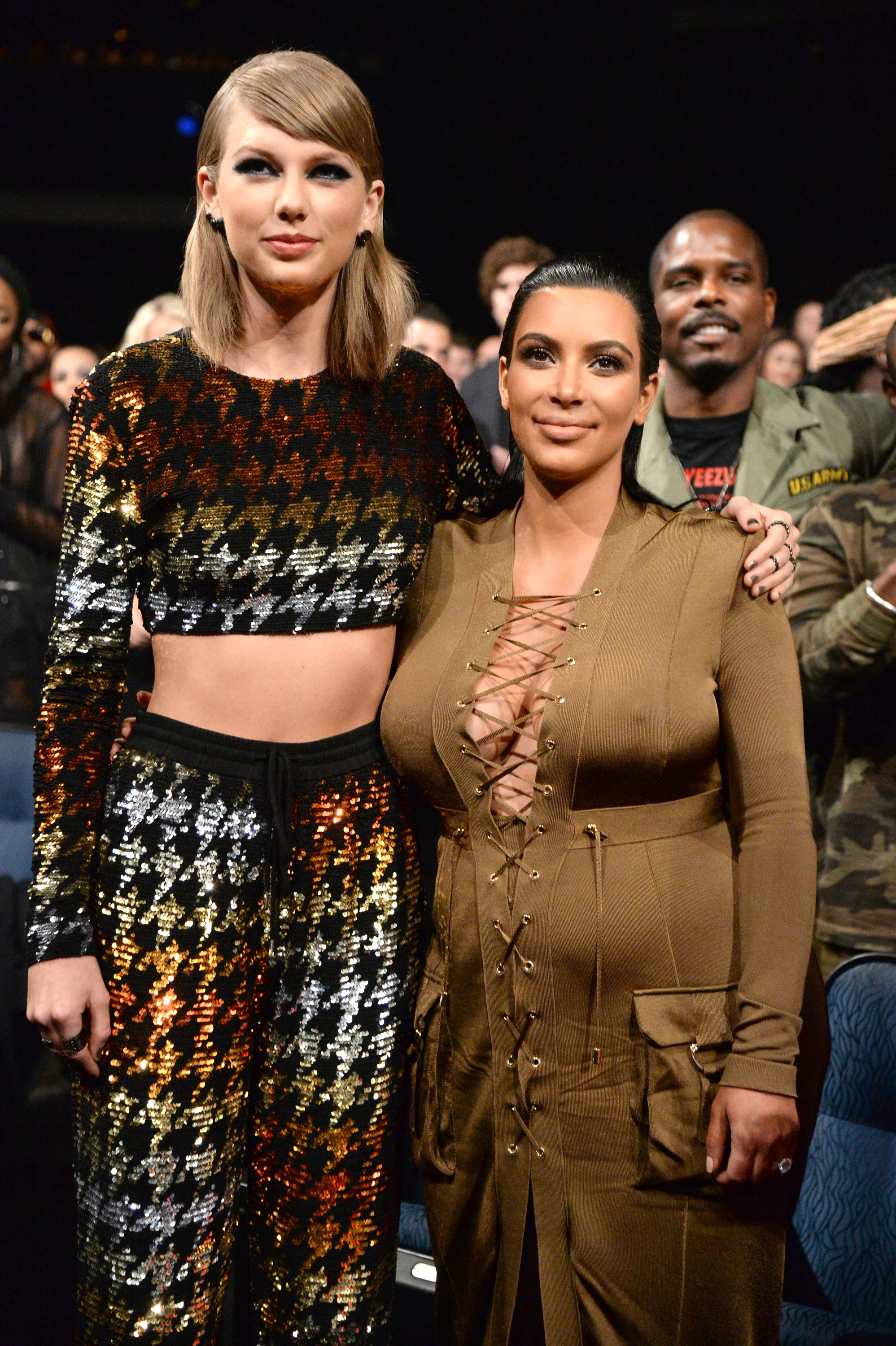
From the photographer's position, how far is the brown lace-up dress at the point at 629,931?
141 cm

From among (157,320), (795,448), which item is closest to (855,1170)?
(795,448)

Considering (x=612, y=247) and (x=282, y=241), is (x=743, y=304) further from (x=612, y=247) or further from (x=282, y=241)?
(x=612, y=247)

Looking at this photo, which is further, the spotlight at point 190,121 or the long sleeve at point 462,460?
the spotlight at point 190,121

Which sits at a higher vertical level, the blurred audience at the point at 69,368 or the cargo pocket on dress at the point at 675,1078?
the blurred audience at the point at 69,368

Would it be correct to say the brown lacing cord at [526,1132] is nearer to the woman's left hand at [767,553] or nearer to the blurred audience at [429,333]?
the woman's left hand at [767,553]

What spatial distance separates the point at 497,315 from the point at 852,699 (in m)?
2.14

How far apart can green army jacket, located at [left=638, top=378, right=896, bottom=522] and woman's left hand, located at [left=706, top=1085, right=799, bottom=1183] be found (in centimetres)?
144

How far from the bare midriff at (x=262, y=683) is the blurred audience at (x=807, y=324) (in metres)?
3.66

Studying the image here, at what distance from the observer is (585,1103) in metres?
1.45

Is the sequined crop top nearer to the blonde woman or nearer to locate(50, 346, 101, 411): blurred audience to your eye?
the blonde woman

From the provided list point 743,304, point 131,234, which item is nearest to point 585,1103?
point 743,304

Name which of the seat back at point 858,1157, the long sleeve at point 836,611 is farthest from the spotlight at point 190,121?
the seat back at point 858,1157

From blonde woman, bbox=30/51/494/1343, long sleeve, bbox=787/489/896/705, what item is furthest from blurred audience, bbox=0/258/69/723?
long sleeve, bbox=787/489/896/705

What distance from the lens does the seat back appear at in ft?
6.08
